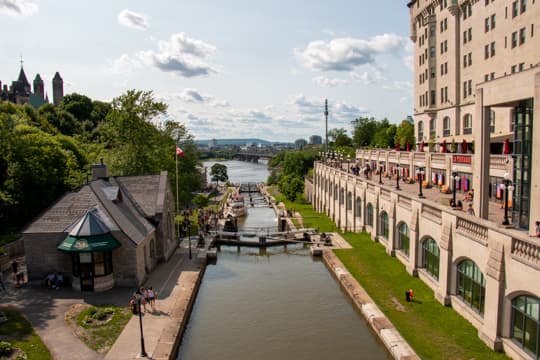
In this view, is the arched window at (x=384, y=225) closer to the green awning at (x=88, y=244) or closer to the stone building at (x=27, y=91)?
the green awning at (x=88, y=244)

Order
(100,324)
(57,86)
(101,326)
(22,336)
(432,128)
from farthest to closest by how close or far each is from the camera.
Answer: (57,86) < (432,128) < (100,324) < (101,326) < (22,336)

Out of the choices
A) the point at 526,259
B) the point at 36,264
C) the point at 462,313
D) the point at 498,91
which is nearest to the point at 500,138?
the point at 498,91

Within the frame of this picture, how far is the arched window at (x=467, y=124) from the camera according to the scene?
4572 cm

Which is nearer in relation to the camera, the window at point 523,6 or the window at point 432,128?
the window at point 523,6

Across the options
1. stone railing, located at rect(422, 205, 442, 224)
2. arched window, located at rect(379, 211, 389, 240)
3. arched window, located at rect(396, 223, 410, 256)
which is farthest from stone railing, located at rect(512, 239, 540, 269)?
arched window, located at rect(379, 211, 389, 240)

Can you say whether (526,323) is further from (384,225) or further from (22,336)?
(22,336)

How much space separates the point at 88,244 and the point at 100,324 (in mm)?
5850

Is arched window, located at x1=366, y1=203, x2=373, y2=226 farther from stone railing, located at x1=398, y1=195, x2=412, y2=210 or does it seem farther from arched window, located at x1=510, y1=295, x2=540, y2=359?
arched window, located at x1=510, y1=295, x2=540, y2=359

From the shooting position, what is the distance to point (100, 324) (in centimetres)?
2119

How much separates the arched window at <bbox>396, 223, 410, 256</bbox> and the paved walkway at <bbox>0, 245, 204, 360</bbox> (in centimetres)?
1519

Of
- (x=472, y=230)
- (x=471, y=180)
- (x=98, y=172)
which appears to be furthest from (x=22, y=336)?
(x=471, y=180)

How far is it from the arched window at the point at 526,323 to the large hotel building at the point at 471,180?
4cm

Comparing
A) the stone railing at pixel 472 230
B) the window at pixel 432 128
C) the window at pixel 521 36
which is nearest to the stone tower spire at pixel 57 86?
the window at pixel 432 128

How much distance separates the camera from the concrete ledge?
18172 millimetres
